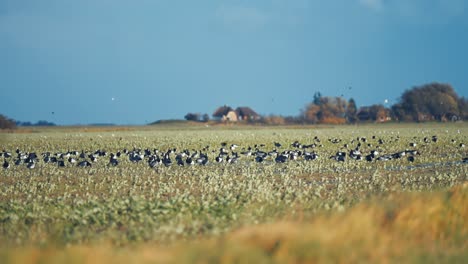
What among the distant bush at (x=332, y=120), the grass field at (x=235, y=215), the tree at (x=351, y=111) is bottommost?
the grass field at (x=235, y=215)

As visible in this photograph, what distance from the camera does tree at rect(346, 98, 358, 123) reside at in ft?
521

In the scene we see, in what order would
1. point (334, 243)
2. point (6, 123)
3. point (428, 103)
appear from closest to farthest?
point (334, 243), point (6, 123), point (428, 103)

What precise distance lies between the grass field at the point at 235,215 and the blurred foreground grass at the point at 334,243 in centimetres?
2

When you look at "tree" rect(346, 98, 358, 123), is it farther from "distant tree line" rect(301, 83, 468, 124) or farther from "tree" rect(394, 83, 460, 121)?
"tree" rect(394, 83, 460, 121)

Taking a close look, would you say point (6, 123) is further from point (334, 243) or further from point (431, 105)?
point (334, 243)

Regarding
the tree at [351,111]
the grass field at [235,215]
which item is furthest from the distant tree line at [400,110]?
the grass field at [235,215]

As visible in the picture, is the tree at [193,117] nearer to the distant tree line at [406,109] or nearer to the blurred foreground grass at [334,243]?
the distant tree line at [406,109]

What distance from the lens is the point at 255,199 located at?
16094 millimetres

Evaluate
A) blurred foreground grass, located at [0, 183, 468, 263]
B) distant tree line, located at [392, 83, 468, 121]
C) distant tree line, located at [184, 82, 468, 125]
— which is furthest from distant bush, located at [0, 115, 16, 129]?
blurred foreground grass, located at [0, 183, 468, 263]

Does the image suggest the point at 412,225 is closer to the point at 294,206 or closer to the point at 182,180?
the point at 294,206

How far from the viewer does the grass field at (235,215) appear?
882 centimetres

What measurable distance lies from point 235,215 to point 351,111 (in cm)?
15047

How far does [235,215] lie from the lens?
13.3m

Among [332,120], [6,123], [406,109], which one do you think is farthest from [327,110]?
[6,123]
